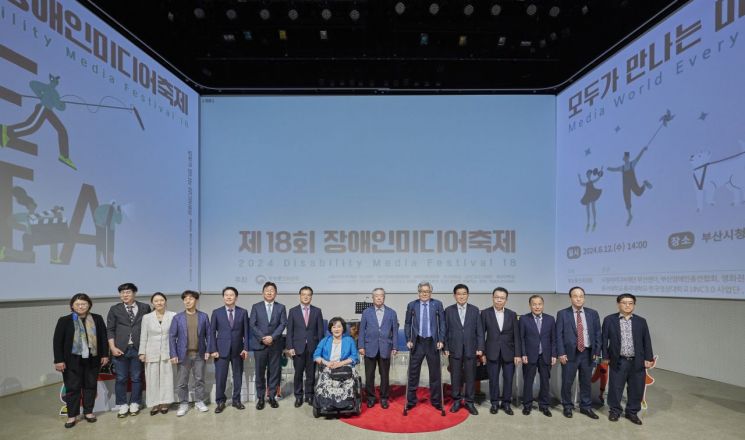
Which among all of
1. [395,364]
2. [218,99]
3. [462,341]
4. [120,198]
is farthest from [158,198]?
[462,341]

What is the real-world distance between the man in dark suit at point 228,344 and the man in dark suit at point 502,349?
9.39 ft

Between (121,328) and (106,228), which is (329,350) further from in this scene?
(106,228)

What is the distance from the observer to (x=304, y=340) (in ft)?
16.7

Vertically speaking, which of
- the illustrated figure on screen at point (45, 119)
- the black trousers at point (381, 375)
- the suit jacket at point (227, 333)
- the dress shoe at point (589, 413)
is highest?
the illustrated figure on screen at point (45, 119)

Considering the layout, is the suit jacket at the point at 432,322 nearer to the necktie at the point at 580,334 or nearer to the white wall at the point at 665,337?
the necktie at the point at 580,334

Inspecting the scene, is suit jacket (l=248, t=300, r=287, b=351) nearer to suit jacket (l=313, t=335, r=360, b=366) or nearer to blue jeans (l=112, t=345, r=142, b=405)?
suit jacket (l=313, t=335, r=360, b=366)

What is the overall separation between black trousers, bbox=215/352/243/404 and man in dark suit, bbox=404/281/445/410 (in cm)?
199

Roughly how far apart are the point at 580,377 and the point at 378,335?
2.32 meters

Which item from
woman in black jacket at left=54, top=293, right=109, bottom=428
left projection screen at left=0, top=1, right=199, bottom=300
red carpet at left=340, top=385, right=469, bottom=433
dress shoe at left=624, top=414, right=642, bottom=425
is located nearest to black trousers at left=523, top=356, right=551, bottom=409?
red carpet at left=340, top=385, right=469, bottom=433

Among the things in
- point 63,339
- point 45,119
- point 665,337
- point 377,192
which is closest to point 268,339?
point 63,339

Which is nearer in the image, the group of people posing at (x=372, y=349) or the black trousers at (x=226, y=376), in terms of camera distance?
the group of people posing at (x=372, y=349)

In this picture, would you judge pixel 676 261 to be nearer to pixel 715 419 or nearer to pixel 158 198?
pixel 715 419

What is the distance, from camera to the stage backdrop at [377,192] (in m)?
8.55

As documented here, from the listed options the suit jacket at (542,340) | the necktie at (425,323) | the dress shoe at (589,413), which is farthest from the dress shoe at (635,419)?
the necktie at (425,323)
